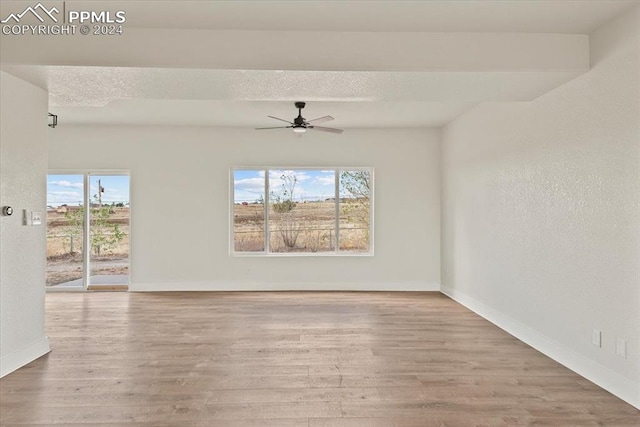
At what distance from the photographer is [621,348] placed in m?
2.96

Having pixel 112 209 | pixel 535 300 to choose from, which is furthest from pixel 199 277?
pixel 535 300

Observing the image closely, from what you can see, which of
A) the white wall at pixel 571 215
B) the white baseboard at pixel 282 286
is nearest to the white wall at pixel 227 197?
the white baseboard at pixel 282 286

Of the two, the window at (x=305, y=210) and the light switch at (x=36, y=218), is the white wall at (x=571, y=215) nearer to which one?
the window at (x=305, y=210)

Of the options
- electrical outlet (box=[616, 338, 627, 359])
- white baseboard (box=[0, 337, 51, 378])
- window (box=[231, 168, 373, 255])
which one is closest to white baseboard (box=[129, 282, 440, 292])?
window (box=[231, 168, 373, 255])

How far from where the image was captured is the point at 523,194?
170 inches

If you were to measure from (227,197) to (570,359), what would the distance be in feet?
17.1

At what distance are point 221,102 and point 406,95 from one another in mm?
2409

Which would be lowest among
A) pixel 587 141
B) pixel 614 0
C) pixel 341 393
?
pixel 341 393

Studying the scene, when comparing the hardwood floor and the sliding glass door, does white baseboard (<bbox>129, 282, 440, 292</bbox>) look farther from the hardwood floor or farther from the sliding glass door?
the hardwood floor

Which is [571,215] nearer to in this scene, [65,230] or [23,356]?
[23,356]

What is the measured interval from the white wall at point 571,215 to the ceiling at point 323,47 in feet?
1.14

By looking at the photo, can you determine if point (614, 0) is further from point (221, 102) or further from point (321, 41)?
point (221, 102)

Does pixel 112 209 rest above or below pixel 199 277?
above

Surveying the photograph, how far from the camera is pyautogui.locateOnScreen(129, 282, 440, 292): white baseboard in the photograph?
22.6 ft
